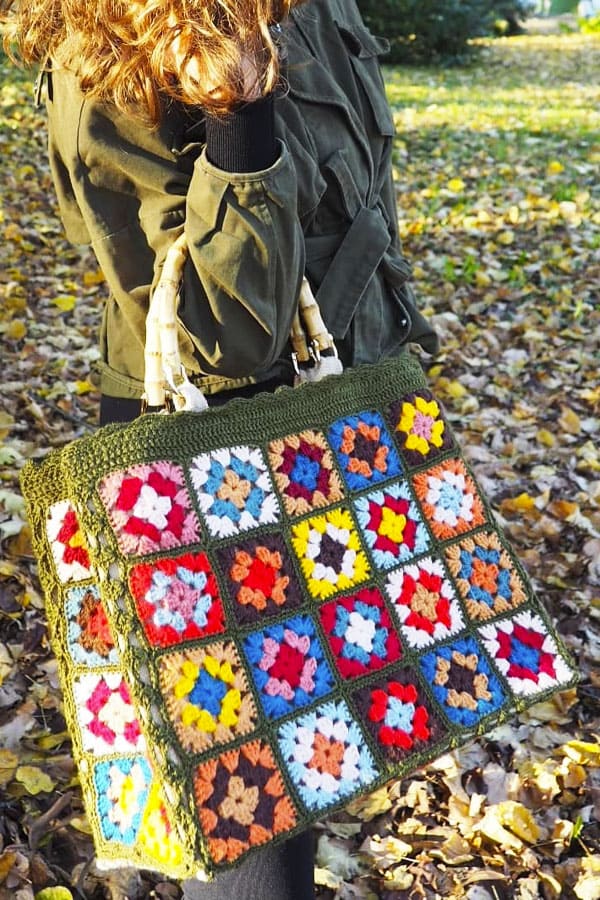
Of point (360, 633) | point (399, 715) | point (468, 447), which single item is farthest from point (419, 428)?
point (468, 447)

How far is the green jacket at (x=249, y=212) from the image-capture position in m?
1.31

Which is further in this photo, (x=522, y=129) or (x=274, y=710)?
(x=522, y=129)

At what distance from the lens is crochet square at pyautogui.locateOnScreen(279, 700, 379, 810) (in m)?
1.29

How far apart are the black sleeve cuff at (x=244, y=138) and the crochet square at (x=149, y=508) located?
0.43 meters

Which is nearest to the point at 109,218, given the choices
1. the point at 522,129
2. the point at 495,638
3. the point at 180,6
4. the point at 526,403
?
the point at 180,6

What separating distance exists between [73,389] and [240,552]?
2.97 metres

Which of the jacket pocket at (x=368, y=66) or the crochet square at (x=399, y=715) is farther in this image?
the jacket pocket at (x=368, y=66)

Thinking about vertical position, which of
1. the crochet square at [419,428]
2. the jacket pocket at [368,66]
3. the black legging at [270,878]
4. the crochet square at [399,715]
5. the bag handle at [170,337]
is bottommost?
the black legging at [270,878]

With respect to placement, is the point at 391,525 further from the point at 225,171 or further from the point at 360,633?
the point at 225,171

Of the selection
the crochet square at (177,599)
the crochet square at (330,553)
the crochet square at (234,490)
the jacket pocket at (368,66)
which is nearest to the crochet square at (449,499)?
the crochet square at (330,553)

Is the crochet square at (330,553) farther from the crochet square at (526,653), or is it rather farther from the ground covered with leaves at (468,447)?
the ground covered with leaves at (468,447)

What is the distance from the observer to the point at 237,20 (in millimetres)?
1198

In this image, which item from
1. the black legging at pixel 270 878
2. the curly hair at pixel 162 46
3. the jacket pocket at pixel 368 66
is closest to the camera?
the curly hair at pixel 162 46

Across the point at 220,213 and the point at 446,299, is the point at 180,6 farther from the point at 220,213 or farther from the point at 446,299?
the point at 446,299
